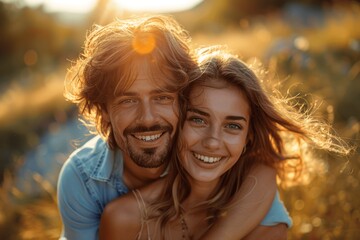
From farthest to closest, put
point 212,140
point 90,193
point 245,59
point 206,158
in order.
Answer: point 245,59 < point 90,193 < point 206,158 < point 212,140

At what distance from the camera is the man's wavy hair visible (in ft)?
10.7

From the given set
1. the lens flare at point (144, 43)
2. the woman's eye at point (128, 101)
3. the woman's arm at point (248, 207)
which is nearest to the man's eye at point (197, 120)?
the woman's eye at point (128, 101)

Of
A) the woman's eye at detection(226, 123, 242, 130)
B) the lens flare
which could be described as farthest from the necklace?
the lens flare

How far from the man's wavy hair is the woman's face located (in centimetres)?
21

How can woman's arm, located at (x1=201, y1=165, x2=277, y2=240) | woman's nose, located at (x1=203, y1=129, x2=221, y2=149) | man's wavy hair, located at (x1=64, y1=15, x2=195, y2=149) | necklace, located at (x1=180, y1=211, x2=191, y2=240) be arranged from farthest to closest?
necklace, located at (x1=180, y1=211, x2=191, y2=240) < woman's arm, located at (x1=201, y1=165, x2=277, y2=240) < man's wavy hair, located at (x1=64, y1=15, x2=195, y2=149) < woman's nose, located at (x1=203, y1=129, x2=221, y2=149)

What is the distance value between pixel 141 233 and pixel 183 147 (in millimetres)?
685

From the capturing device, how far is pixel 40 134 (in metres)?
8.60

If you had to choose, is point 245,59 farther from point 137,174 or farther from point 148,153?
point 148,153

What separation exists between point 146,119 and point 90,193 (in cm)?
84

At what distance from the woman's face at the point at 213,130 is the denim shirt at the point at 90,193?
0.61 m

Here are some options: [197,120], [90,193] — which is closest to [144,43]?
[197,120]

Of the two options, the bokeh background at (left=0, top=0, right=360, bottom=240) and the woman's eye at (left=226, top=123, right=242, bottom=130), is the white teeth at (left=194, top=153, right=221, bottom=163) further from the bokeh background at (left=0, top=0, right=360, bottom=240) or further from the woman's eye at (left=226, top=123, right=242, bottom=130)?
the bokeh background at (left=0, top=0, right=360, bottom=240)

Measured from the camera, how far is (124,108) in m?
3.30

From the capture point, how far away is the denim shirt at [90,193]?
358cm
